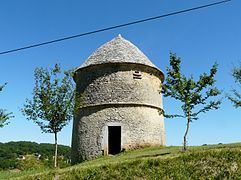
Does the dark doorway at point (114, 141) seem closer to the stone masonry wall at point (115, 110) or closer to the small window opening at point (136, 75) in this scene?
the stone masonry wall at point (115, 110)

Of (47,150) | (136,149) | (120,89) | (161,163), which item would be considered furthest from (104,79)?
(47,150)

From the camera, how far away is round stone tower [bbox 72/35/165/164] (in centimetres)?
2075

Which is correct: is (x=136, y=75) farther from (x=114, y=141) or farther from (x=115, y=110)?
(x=114, y=141)

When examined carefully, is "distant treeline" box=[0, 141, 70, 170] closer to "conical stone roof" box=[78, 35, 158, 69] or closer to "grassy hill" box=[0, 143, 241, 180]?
"conical stone roof" box=[78, 35, 158, 69]

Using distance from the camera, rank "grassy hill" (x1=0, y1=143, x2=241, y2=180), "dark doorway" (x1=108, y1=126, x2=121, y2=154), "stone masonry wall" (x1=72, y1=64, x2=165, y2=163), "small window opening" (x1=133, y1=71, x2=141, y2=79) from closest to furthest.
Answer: "grassy hill" (x1=0, y1=143, x2=241, y2=180) → "stone masonry wall" (x1=72, y1=64, x2=165, y2=163) → "small window opening" (x1=133, y1=71, x2=141, y2=79) → "dark doorway" (x1=108, y1=126, x2=121, y2=154)

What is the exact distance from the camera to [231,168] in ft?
33.9

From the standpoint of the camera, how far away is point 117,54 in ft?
73.0

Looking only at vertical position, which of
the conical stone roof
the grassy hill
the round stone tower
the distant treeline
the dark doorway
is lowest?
the distant treeline

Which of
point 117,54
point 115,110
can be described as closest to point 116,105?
point 115,110

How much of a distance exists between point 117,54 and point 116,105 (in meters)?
3.61

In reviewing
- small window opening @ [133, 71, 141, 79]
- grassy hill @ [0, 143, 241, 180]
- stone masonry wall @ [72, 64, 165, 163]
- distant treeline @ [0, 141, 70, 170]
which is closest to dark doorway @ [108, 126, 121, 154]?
stone masonry wall @ [72, 64, 165, 163]

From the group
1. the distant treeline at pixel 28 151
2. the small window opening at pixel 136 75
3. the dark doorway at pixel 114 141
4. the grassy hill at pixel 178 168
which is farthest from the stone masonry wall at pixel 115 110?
the distant treeline at pixel 28 151

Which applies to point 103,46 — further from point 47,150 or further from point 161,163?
point 47,150

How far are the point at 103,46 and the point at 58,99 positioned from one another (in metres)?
6.32
